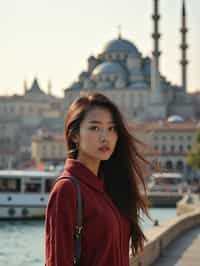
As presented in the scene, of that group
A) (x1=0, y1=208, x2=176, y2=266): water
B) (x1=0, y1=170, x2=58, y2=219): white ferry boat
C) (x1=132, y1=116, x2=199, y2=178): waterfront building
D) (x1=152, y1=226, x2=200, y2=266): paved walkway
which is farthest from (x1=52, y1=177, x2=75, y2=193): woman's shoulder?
(x1=132, y1=116, x2=199, y2=178): waterfront building

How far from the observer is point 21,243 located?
68.3ft

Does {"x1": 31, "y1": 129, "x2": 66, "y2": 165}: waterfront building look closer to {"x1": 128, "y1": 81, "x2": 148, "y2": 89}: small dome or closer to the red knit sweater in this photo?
{"x1": 128, "y1": 81, "x2": 148, "y2": 89}: small dome

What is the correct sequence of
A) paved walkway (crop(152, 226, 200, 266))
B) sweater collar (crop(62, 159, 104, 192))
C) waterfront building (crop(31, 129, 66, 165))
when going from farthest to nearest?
waterfront building (crop(31, 129, 66, 165)), paved walkway (crop(152, 226, 200, 266)), sweater collar (crop(62, 159, 104, 192))

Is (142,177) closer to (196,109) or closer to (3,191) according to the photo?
(3,191)

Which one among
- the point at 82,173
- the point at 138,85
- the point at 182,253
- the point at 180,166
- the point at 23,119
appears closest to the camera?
the point at 82,173

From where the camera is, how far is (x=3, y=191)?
1169 inches

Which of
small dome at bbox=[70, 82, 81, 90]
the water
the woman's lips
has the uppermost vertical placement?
small dome at bbox=[70, 82, 81, 90]

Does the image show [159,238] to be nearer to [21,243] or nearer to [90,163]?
[90,163]

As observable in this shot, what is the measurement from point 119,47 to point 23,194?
273 feet

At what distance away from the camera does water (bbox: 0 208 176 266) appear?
53.8ft

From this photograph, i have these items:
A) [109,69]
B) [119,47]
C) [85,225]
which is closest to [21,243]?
[85,225]

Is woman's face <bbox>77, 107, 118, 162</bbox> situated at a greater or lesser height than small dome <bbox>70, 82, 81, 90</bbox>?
lesser

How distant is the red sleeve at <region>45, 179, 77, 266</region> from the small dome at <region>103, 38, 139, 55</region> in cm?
10880

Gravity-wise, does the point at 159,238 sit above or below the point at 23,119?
above
